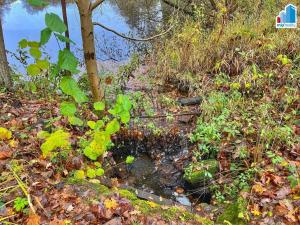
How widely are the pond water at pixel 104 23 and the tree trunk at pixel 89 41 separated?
401 centimetres

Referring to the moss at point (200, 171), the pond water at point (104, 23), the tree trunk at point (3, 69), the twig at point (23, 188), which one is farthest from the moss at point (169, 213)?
the pond water at point (104, 23)

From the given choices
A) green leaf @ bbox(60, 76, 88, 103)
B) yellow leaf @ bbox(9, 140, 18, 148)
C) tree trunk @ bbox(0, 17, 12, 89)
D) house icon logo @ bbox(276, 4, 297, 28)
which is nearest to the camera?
green leaf @ bbox(60, 76, 88, 103)

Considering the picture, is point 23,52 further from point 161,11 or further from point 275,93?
point 161,11

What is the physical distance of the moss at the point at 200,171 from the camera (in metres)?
3.86

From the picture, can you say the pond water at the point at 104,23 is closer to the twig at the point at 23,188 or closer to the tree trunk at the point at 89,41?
the tree trunk at the point at 89,41

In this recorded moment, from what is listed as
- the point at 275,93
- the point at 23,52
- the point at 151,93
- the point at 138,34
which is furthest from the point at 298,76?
the point at 138,34

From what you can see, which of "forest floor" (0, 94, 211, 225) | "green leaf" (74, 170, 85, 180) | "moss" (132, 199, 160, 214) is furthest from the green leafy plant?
"moss" (132, 199, 160, 214)

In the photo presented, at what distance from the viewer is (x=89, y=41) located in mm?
3523

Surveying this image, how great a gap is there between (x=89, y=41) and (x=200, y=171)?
6.31 ft

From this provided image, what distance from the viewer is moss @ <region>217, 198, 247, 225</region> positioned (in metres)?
2.97

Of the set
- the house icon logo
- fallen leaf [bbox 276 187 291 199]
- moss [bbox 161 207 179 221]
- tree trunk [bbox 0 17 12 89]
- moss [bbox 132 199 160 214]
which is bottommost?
fallen leaf [bbox 276 187 291 199]

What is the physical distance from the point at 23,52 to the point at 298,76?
4.64 metres

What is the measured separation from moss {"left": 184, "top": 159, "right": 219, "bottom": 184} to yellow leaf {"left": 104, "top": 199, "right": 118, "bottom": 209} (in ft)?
5.16

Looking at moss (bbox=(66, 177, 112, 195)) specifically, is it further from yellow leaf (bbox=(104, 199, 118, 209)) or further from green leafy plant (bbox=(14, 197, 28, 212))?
green leafy plant (bbox=(14, 197, 28, 212))
